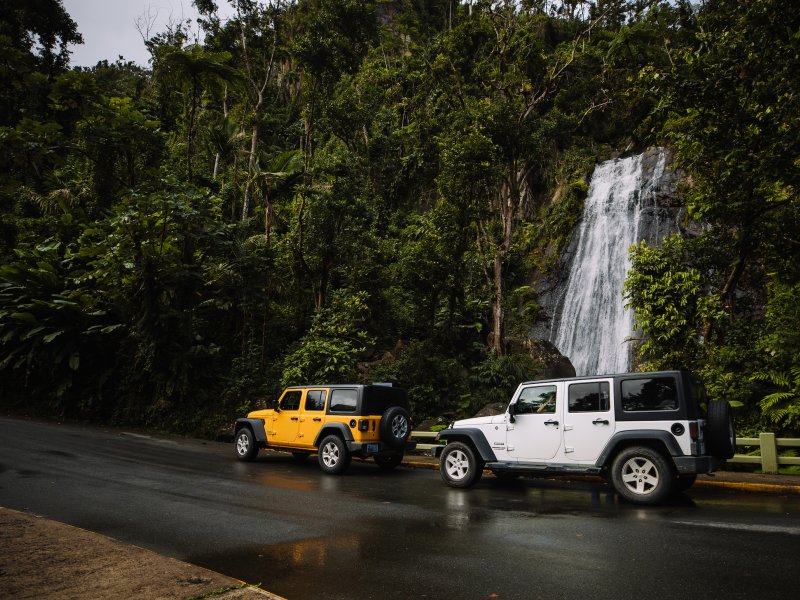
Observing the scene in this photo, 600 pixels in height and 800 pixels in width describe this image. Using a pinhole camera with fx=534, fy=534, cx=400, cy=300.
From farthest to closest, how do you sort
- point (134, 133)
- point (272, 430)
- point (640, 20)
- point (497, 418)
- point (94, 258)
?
point (640, 20) → point (94, 258) → point (134, 133) → point (272, 430) → point (497, 418)

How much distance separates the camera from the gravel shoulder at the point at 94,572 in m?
3.98

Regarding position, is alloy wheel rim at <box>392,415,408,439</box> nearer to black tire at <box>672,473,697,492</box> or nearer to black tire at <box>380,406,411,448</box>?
black tire at <box>380,406,411,448</box>

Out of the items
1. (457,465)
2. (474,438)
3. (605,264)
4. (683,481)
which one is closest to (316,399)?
(457,465)

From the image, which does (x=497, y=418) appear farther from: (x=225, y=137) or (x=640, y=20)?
(x=640, y=20)

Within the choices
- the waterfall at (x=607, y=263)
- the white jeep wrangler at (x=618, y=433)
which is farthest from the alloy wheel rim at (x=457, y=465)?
the waterfall at (x=607, y=263)

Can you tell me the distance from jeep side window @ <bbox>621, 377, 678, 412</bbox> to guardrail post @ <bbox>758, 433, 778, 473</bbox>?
4422mm

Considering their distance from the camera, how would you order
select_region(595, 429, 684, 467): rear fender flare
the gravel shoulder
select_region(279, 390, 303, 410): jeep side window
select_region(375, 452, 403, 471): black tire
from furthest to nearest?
select_region(279, 390, 303, 410): jeep side window, select_region(375, 452, 403, 471): black tire, select_region(595, 429, 684, 467): rear fender flare, the gravel shoulder

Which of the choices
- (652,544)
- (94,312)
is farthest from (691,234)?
(94,312)

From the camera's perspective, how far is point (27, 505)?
289 inches

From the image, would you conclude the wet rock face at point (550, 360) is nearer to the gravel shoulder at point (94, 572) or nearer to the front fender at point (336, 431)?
the front fender at point (336, 431)

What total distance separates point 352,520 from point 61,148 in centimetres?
543

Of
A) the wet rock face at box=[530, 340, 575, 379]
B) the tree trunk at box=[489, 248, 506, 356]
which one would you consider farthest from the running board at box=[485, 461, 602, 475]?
the wet rock face at box=[530, 340, 575, 379]

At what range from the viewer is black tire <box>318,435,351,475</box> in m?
11.2

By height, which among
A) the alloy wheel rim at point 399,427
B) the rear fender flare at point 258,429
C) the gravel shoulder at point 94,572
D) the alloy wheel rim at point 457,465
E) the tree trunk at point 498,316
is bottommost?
the gravel shoulder at point 94,572
